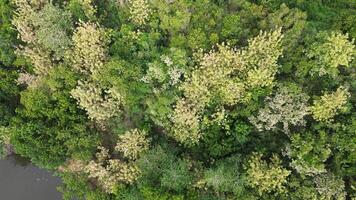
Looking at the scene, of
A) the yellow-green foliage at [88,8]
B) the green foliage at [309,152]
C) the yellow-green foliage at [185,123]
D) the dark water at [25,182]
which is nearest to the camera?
the green foliage at [309,152]

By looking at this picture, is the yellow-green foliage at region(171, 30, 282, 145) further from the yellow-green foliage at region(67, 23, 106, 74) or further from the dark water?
the dark water

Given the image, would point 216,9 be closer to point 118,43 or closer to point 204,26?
point 204,26

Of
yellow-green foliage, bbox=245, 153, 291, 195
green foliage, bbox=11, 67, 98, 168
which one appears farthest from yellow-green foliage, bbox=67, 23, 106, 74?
yellow-green foliage, bbox=245, 153, 291, 195

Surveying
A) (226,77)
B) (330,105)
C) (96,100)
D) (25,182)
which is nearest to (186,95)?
(226,77)

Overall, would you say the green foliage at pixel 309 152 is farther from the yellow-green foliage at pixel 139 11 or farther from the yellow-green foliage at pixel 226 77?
the yellow-green foliage at pixel 139 11

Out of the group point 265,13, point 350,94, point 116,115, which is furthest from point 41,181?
point 350,94

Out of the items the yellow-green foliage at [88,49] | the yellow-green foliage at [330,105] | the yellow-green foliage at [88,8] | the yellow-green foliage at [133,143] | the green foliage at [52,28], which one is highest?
the yellow-green foliage at [88,8]

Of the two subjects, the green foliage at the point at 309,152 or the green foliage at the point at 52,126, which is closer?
the green foliage at the point at 309,152

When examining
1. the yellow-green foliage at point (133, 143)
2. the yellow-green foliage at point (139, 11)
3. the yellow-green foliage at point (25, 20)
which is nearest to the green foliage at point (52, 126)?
the yellow-green foliage at point (133, 143)
